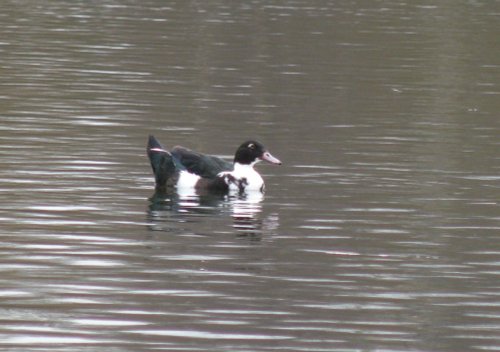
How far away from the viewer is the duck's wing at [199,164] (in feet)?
A: 64.0

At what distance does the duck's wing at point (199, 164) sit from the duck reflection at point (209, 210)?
0.28m

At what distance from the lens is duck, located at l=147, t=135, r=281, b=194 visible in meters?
19.3

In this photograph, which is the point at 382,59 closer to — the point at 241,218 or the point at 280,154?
the point at 280,154

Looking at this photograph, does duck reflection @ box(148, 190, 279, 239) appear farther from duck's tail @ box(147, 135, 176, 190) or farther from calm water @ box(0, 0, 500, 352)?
duck's tail @ box(147, 135, 176, 190)

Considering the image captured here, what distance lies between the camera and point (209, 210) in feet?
59.2

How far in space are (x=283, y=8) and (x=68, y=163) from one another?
112 ft

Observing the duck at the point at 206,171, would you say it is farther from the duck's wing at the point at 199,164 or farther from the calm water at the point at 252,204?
the calm water at the point at 252,204

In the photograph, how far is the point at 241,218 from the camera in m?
17.5

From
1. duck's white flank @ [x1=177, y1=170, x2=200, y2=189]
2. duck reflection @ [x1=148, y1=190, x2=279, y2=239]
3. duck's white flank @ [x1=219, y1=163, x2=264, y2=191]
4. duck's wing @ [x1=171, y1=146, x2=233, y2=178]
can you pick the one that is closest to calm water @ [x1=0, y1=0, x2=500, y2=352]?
duck reflection @ [x1=148, y1=190, x2=279, y2=239]

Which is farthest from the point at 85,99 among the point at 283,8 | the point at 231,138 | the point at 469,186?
the point at 283,8

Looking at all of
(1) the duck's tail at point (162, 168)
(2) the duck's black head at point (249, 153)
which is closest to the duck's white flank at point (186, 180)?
(1) the duck's tail at point (162, 168)

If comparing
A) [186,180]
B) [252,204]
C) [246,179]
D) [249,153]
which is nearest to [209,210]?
[252,204]

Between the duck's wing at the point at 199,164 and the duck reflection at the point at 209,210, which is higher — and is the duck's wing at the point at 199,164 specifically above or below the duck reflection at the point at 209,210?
above

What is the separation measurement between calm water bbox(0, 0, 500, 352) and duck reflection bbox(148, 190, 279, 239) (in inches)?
2.0
